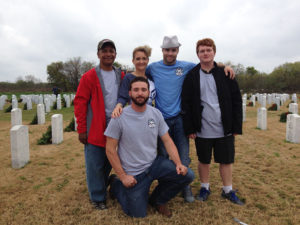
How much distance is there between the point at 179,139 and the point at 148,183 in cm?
76

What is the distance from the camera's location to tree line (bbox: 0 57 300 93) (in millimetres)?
42750

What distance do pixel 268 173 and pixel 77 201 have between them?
3.52 meters

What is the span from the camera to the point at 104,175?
308cm

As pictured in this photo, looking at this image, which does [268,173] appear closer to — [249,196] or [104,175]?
[249,196]

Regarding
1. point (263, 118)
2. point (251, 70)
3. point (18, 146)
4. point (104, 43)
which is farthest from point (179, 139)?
point (251, 70)

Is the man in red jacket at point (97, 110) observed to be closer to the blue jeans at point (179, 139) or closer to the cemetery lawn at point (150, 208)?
the cemetery lawn at point (150, 208)

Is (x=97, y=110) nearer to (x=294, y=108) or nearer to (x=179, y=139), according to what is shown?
(x=179, y=139)

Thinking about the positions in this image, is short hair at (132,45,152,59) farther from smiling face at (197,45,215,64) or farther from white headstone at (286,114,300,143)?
white headstone at (286,114,300,143)

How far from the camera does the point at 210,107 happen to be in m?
2.95

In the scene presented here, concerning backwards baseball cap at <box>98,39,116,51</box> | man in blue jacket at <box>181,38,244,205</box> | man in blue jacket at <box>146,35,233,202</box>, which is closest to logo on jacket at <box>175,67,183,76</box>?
man in blue jacket at <box>146,35,233,202</box>

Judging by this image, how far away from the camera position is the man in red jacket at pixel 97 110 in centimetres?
276

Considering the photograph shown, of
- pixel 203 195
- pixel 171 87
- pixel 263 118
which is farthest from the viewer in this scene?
pixel 263 118

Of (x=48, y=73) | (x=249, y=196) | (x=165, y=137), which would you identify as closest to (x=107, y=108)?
(x=165, y=137)

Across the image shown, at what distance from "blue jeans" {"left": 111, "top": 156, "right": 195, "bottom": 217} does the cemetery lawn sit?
0.45 ft
